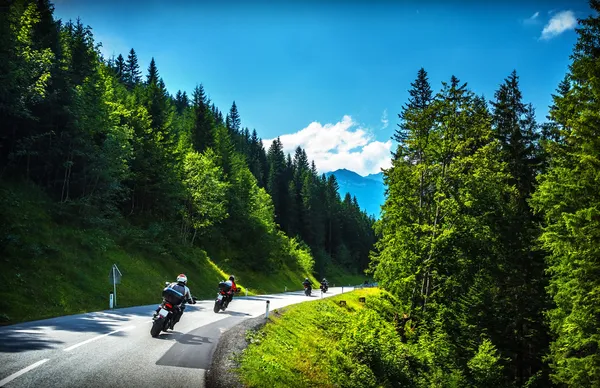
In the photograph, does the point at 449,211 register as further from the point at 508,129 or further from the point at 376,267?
the point at 508,129

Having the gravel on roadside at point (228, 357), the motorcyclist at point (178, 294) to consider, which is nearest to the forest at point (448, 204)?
the gravel on roadside at point (228, 357)

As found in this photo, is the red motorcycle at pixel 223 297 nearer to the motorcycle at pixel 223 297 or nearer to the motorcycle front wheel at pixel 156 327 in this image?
the motorcycle at pixel 223 297

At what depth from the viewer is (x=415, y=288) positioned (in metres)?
22.6

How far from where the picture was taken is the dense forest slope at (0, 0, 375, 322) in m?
22.6

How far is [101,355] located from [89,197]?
2560 cm

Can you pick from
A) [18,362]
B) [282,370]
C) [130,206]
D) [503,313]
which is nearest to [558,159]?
[503,313]

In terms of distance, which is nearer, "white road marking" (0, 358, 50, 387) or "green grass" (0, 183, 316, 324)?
"white road marking" (0, 358, 50, 387)

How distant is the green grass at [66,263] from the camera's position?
18.8 m

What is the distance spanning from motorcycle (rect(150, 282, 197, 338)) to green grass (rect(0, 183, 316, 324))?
666 centimetres

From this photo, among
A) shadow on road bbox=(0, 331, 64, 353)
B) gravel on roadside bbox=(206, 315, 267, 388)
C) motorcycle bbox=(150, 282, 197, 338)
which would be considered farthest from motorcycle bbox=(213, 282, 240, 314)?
shadow on road bbox=(0, 331, 64, 353)

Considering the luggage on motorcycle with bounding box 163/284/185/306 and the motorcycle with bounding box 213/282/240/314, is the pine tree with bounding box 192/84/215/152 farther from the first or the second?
the luggage on motorcycle with bounding box 163/284/185/306

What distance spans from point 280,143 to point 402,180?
88.8m

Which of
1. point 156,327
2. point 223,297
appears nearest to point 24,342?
point 156,327

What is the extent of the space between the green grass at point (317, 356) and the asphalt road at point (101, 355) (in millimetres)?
1301
